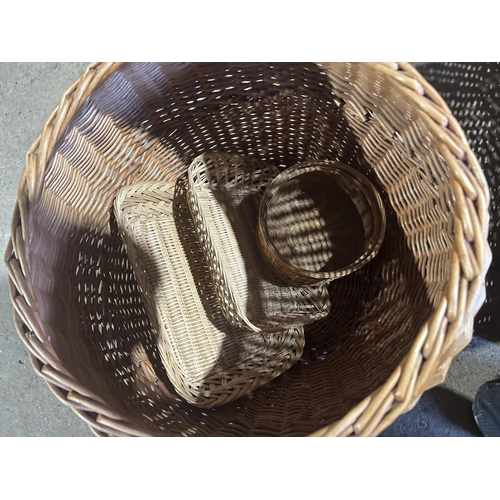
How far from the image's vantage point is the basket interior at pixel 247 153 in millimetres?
547

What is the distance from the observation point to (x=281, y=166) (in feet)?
2.69

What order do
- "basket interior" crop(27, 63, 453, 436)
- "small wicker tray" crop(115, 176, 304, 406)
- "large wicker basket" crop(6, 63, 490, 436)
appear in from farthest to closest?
"small wicker tray" crop(115, 176, 304, 406) < "basket interior" crop(27, 63, 453, 436) < "large wicker basket" crop(6, 63, 490, 436)

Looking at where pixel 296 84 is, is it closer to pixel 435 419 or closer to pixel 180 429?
pixel 180 429

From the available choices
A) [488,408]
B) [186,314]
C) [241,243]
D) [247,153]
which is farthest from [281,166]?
[488,408]

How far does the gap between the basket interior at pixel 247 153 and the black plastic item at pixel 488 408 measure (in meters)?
0.30

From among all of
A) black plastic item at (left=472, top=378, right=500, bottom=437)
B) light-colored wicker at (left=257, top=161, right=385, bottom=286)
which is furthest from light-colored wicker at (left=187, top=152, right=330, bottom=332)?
black plastic item at (left=472, top=378, right=500, bottom=437)

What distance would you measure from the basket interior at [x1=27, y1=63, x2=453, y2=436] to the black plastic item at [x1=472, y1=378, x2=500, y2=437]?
303 mm

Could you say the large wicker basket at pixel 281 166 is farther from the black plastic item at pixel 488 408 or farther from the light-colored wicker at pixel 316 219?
the black plastic item at pixel 488 408

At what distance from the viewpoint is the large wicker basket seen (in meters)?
0.43

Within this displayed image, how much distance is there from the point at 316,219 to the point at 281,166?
5.2 inches

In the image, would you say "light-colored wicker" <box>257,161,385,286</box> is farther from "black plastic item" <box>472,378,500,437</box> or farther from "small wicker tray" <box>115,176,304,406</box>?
"black plastic item" <box>472,378,500,437</box>

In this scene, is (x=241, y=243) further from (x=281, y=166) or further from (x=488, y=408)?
(x=488, y=408)

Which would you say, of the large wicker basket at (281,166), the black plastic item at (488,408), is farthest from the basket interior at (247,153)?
the black plastic item at (488,408)

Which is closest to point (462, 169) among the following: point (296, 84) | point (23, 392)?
point (296, 84)
